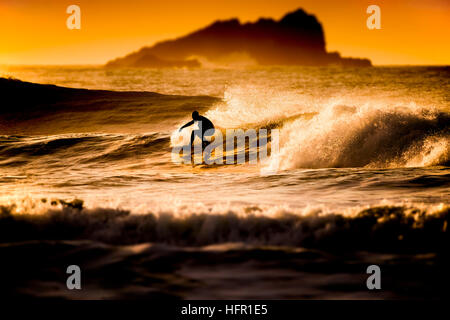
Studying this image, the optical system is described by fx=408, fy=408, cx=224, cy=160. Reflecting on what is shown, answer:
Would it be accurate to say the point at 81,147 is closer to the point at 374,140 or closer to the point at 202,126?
the point at 202,126

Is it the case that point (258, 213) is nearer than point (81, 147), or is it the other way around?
point (258, 213)

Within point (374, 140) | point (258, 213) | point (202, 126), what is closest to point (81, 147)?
point (202, 126)

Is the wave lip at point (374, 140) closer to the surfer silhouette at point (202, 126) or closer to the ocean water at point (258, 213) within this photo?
the ocean water at point (258, 213)

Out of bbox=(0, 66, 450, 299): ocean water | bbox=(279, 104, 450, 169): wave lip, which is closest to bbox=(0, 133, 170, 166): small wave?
bbox=(0, 66, 450, 299): ocean water

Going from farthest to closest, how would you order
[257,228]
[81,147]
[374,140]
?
[81,147] → [374,140] → [257,228]

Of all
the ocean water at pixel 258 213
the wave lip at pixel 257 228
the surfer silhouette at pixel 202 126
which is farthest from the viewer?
the surfer silhouette at pixel 202 126

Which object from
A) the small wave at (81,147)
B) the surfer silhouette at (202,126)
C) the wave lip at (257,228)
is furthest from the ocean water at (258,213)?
the surfer silhouette at (202,126)

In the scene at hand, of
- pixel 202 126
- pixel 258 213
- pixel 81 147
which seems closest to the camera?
pixel 258 213

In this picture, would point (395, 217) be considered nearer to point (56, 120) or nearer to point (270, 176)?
point (270, 176)

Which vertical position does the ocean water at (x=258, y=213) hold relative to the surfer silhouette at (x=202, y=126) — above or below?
below

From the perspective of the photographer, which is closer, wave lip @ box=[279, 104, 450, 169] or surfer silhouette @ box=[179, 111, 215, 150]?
wave lip @ box=[279, 104, 450, 169]

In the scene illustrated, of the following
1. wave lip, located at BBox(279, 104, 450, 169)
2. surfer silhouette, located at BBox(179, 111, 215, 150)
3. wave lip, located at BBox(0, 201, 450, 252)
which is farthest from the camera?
surfer silhouette, located at BBox(179, 111, 215, 150)

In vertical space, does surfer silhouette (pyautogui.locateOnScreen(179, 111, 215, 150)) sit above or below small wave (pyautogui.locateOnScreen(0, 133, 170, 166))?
above

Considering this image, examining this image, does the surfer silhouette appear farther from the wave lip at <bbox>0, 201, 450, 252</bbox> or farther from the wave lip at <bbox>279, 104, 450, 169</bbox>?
the wave lip at <bbox>0, 201, 450, 252</bbox>
